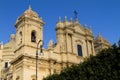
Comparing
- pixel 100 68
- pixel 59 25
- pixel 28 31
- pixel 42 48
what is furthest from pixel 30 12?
pixel 100 68

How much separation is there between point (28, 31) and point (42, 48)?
10.4 ft

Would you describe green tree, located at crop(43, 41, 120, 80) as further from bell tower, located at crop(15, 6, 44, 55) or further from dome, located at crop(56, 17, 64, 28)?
dome, located at crop(56, 17, 64, 28)

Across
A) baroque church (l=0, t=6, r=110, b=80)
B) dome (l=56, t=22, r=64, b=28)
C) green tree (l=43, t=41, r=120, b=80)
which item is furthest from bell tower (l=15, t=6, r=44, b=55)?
green tree (l=43, t=41, r=120, b=80)

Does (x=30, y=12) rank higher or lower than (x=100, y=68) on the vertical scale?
higher

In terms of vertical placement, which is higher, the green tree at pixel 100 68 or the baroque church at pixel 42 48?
the baroque church at pixel 42 48

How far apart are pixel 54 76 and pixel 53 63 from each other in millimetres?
12521

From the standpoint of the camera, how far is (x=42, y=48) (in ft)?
118

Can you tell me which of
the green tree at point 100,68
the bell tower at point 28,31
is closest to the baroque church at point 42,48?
the bell tower at point 28,31

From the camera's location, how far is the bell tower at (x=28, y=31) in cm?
3647

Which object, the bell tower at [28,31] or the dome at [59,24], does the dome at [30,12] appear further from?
the dome at [59,24]

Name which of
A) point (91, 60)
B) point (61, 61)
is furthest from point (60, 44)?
point (91, 60)

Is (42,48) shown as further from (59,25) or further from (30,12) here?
(59,25)

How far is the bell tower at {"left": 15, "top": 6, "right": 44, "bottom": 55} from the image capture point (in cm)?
3647

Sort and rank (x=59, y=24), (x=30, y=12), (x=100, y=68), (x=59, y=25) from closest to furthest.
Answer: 1. (x=100, y=68)
2. (x=30, y=12)
3. (x=59, y=25)
4. (x=59, y=24)
